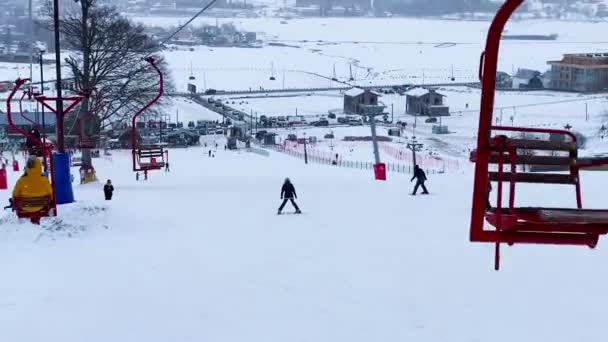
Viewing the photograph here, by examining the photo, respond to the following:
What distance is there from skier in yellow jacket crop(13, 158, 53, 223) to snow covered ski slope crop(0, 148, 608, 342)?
0.68 feet

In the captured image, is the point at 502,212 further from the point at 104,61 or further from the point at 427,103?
the point at 427,103

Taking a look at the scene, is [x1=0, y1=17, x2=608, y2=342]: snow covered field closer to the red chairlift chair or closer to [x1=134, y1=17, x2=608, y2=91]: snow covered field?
the red chairlift chair

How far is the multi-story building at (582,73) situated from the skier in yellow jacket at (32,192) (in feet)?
186

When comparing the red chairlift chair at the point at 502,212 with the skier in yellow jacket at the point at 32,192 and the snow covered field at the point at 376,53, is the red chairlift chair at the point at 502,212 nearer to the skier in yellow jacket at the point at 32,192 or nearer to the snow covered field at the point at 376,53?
the skier in yellow jacket at the point at 32,192

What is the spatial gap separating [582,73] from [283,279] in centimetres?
6248

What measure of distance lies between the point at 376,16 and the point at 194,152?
13295 centimetres

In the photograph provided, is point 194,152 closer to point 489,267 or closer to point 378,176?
point 378,176

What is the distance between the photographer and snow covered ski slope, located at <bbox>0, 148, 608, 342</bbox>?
20.0 feet

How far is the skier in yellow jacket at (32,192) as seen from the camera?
30.2ft

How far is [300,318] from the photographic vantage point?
248 inches

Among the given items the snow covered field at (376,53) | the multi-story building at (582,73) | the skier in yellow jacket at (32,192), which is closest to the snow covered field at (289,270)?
the skier in yellow jacket at (32,192)

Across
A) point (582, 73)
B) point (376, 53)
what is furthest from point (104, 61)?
point (376, 53)

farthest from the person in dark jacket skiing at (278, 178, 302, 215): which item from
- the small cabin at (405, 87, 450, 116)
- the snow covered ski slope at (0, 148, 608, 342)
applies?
the small cabin at (405, 87, 450, 116)

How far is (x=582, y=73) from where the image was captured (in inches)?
2574
